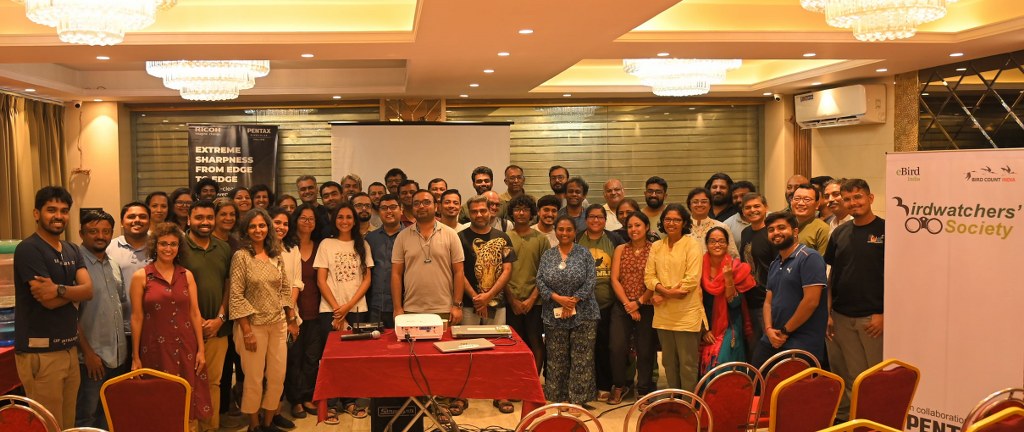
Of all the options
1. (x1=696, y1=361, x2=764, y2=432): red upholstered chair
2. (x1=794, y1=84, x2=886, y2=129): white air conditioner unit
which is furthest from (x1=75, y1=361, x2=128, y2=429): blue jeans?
(x1=794, y1=84, x2=886, y2=129): white air conditioner unit

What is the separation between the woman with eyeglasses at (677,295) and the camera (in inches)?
212

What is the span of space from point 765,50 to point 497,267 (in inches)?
122

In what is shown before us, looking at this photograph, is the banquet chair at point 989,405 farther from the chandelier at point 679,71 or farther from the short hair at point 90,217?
the chandelier at point 679,71

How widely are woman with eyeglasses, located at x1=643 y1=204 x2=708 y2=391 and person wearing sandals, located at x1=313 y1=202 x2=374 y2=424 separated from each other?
1.95 m

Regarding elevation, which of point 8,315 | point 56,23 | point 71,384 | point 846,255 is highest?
point 56,23

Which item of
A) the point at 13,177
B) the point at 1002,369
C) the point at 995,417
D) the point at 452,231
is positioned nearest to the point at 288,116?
the point at 13,177

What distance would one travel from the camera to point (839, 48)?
6715 mm

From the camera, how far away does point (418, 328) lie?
4.19 meters

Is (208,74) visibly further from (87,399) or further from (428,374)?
(428,374)

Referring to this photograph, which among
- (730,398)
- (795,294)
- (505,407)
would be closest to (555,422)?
(730,398)

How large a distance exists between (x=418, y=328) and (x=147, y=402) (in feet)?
4.44

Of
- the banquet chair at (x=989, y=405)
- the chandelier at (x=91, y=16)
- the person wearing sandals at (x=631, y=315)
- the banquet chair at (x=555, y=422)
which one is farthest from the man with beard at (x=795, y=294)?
the chandelier at (x=91, y=16)

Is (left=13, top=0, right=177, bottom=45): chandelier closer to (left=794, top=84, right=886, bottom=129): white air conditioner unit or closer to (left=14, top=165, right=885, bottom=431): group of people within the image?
(left=14, top=165, right=885, bottom=431): group of people

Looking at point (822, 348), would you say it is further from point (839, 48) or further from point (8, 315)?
point (8, 315)
